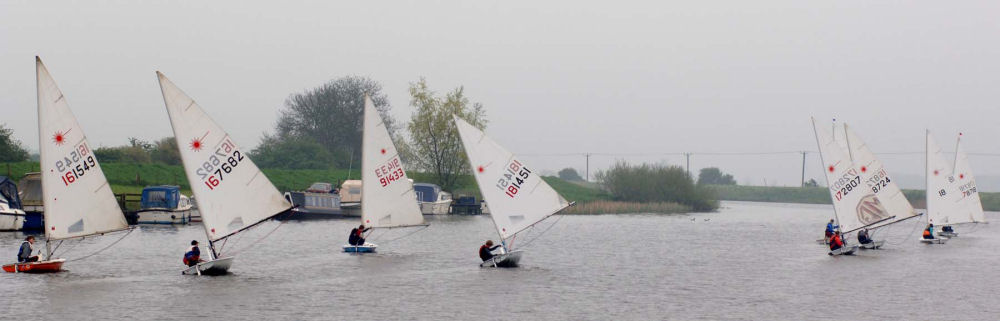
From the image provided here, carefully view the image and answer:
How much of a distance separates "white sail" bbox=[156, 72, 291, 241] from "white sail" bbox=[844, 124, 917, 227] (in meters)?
33.4

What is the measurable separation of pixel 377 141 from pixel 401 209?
3.53m

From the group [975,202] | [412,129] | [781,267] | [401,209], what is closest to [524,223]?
[401,209]

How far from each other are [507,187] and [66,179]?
57.3ft

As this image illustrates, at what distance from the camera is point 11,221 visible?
202ft

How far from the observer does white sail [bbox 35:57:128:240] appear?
36.6 metres

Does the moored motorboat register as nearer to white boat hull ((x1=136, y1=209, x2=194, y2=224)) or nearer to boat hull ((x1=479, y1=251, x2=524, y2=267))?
white boat hull ((x1=136, y1=209, x2=194, y2=224))

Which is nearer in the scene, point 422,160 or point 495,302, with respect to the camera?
point 495,302

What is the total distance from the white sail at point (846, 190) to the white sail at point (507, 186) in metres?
17.4

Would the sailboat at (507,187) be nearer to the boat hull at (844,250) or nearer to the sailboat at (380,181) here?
the sailboat at (380,181)

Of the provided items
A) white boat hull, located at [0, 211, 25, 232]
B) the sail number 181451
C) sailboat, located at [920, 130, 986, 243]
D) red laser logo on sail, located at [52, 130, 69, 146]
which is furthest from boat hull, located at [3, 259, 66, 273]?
sailboat, located at [920, 130, 986, 243]

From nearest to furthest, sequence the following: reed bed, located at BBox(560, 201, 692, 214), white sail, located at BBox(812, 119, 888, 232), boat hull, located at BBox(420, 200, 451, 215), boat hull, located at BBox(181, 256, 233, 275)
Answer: boat hull, located at BBox(181, 256, 233, 275), white sail, located at BBox(812, 119, 888, 232), boat hull, located at BBox(420, 200, 451, 215), reed bed, located at BBox(560, 201, 692, 214)

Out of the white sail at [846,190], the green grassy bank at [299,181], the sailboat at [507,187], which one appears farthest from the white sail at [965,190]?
the green grassy bank at [299,181]

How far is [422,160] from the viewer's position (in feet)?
375

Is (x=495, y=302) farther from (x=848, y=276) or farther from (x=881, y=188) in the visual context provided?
(x=881, y=188)
